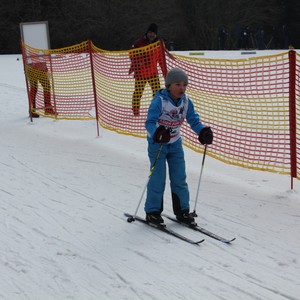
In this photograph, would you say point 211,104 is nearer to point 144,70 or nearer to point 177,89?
point 144,70

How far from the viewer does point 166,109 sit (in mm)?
4977

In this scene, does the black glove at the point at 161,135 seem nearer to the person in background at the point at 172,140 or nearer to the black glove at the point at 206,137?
the person in background at the point at 172,140

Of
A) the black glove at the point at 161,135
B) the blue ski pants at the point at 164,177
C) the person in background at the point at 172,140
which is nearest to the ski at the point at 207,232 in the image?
the person in background at the point at 172,140

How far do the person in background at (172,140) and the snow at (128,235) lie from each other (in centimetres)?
22

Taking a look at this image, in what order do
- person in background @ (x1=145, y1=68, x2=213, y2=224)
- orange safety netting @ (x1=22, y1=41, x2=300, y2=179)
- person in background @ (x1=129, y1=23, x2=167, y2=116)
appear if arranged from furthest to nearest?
person in background @ (x1=129, y1=23, x2=167, y2=116) → orange safety netting @ (x1=22, y1=41, x2=300, y2=179) → person in background @ (x1=145, y1=68, x2=213, y2=224)

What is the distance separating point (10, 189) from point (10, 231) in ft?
4.91

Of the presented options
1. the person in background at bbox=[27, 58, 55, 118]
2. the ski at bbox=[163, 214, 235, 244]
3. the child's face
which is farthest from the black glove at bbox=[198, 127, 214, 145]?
the person in background at bbox=[27, 58, 55, 118]

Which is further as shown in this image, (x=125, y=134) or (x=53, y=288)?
(x=125, y=134)

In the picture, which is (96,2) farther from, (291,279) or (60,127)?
(291,279)

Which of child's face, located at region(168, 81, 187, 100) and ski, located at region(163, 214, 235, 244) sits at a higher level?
child's face, located at region(168, 81, 187, 100)

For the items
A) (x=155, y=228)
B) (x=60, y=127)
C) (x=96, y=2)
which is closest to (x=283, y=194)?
(x=155, y=228)

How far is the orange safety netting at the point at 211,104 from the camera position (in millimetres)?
6680

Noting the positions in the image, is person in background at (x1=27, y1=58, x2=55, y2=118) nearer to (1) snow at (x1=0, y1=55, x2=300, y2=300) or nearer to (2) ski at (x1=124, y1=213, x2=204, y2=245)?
(1) snow at (x1=0, y1=55, x2=300, y2=300)

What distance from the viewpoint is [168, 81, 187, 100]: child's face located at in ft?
15.9
